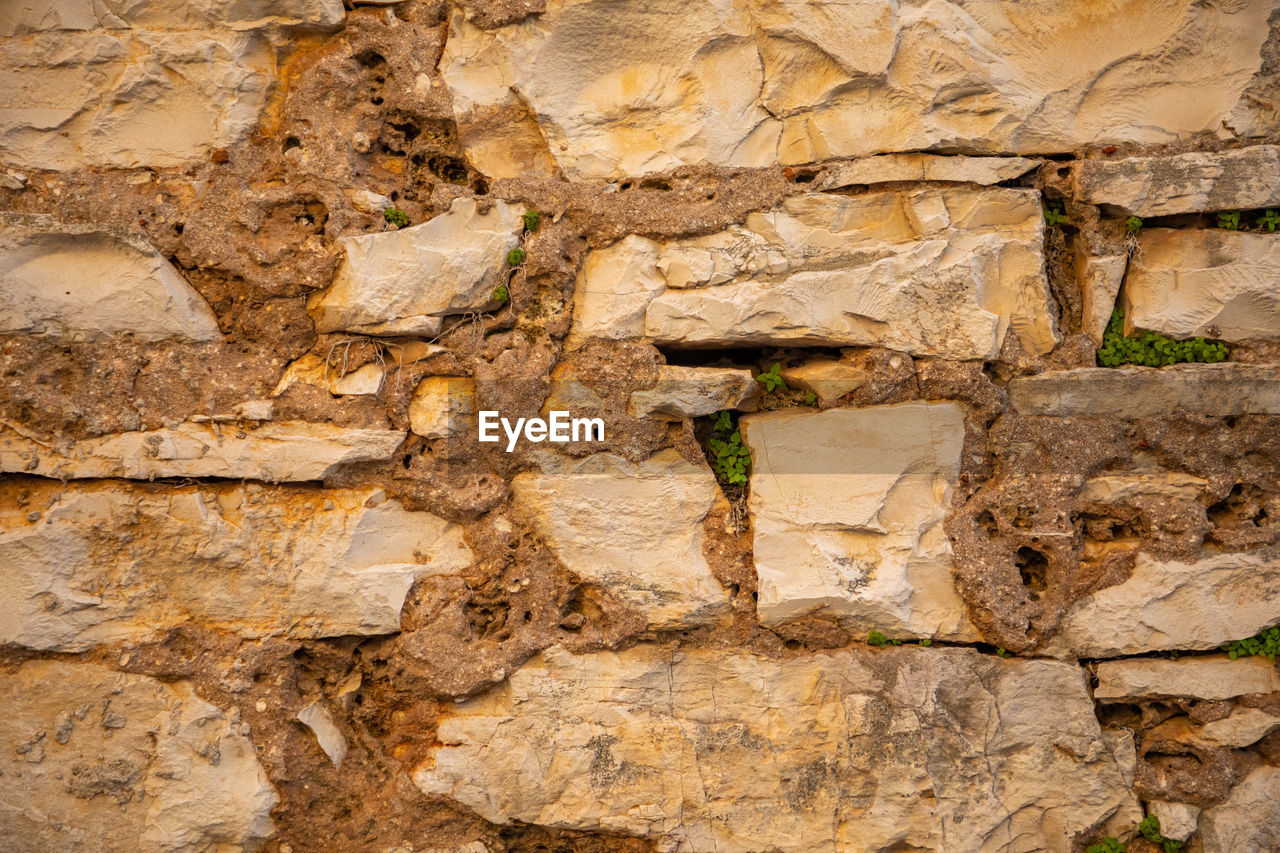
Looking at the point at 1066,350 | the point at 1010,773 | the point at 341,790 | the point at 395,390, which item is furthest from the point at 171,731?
the point at 1066,350

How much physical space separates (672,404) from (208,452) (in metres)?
2.12

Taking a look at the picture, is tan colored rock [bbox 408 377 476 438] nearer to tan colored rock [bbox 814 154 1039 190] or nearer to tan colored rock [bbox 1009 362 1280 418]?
tan colored rock [bbox 814 154 1039 190]

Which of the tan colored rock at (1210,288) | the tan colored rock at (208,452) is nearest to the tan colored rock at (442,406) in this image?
the tan colored rock at (208,452)

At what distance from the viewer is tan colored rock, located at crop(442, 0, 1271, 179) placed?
445 centimetres

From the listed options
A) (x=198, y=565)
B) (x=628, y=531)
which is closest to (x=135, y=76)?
(x=198, y=565)

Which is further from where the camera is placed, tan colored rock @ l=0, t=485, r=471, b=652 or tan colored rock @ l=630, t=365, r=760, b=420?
tan colored rock @ l=630, t=365, r=760, b=420

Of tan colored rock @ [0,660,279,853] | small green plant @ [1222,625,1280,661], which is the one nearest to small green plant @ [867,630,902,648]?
small green plant @ [1222,625,1280,661]

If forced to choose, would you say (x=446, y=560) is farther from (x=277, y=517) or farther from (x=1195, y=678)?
(x=1195, y=678)

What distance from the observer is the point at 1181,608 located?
14.6 ft

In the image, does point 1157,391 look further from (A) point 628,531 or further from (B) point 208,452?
(B) point 208,452

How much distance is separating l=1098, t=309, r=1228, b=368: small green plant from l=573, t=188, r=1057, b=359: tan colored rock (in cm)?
31

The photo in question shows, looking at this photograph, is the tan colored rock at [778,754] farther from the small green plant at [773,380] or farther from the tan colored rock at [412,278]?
the tan colored rock at [412,278]

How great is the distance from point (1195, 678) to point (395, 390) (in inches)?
159

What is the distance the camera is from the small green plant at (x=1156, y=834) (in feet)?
14.5
